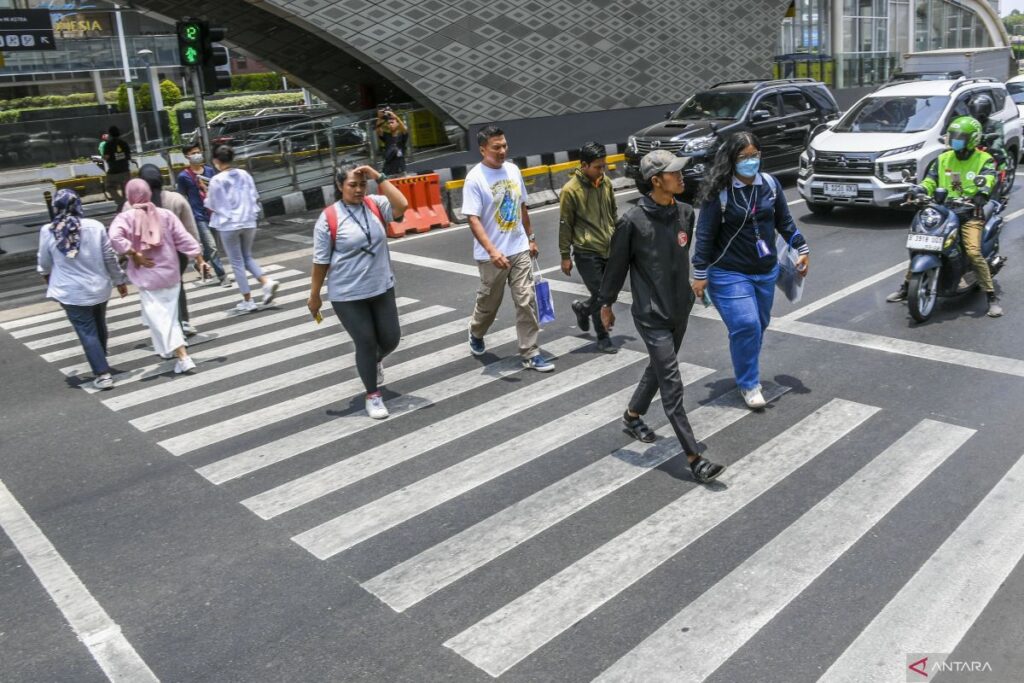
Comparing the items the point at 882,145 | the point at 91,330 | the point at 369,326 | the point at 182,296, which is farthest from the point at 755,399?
the point at 882,145

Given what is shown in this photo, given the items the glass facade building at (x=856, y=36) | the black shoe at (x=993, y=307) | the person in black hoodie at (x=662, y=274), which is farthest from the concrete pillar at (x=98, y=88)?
the person in black hoodie at (x=662, y=274)

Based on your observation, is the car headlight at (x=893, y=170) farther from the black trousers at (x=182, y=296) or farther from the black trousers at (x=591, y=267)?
the black trousers at (x=182, y=296)

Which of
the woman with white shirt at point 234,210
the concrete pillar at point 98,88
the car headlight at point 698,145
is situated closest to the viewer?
the woman with white shirt at point 234,210

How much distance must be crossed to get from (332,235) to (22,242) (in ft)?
44.8

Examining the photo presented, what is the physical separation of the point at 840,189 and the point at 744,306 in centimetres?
769

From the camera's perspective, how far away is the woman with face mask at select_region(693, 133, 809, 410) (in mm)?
6180

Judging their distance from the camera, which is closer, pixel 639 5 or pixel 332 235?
pixel 332 235

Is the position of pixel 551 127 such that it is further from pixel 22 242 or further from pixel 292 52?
pixel 22 242

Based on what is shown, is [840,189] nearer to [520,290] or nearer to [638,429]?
[520,290]

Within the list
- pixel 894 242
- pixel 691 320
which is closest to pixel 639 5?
pixel 894 242

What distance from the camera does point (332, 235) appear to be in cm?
662

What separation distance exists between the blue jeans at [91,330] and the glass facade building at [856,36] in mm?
29464

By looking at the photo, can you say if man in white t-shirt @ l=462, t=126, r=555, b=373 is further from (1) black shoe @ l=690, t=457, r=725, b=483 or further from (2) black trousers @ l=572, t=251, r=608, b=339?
(1) black shoe @ l=690, t=457, r=725, b=483

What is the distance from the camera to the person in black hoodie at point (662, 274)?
543 centimetres
